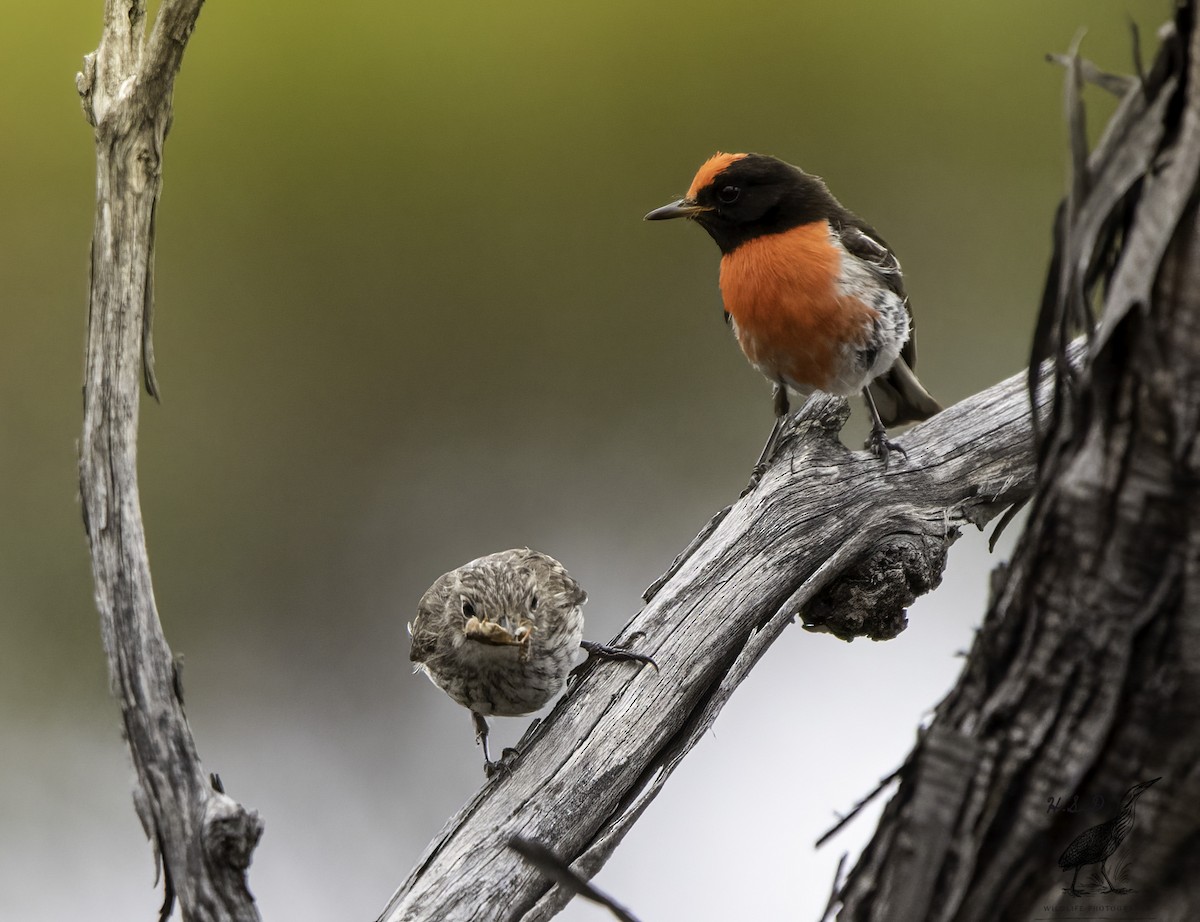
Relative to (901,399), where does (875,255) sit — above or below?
above

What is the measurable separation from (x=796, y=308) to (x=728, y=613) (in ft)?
4.77

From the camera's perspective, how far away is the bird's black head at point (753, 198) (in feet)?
14.7

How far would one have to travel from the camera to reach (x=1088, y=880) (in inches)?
49.5

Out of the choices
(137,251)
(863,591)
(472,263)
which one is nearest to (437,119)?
(472,263)

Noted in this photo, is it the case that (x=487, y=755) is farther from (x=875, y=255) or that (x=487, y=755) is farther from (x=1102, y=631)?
(x=1102, y=631)

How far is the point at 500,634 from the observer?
12.4 feet

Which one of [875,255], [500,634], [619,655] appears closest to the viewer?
[619,655]

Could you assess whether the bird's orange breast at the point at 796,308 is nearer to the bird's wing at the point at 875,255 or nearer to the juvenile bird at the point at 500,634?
the bird's wing at the point at 875,255

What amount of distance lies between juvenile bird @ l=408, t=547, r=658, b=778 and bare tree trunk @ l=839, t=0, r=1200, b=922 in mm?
2542

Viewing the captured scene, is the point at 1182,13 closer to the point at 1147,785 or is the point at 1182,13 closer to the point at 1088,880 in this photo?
the point at 1147,785

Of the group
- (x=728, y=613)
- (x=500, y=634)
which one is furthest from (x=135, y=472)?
(x=500, y=634)

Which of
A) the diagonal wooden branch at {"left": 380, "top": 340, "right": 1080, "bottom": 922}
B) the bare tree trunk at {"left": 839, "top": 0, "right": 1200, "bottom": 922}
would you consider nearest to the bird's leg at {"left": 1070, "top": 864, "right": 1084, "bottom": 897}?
the bare tree trunk at {"left": 839, "top": 0, "right": 1200, "bottom": 922}

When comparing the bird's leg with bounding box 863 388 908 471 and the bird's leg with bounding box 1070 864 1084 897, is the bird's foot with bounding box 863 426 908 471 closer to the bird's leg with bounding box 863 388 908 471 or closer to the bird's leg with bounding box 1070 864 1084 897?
the bird's leg with bounding box 863 388 908 471

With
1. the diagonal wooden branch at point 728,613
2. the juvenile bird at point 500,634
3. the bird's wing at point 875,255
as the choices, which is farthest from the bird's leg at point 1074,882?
the bird's wing at point 875,255
